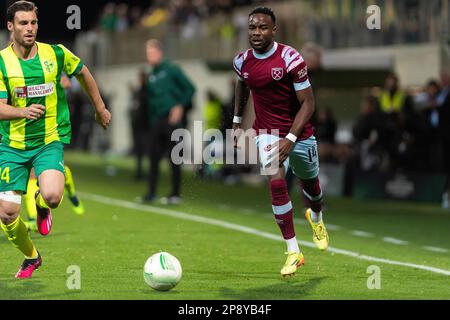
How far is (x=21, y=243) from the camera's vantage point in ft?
33.0

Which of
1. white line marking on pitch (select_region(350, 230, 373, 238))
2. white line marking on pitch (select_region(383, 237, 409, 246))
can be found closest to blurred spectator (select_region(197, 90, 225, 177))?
white line marking on pitch (select_region(350, 230, 373, 238))

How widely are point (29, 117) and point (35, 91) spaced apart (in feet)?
1.32

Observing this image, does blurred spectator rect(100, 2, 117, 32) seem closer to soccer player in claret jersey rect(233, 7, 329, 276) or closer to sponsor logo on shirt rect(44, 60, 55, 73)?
soccer player in claret jersey rect(233, 7, 329, 276)

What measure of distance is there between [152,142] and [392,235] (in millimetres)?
5130

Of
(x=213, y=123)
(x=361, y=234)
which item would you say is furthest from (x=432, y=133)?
(x=213, y=123)

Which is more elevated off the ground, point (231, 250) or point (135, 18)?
point (135, 18)

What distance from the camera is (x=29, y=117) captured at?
31.9 ft

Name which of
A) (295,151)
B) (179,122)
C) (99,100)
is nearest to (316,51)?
(179,122)

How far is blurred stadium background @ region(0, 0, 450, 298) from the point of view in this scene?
19984 millimetres

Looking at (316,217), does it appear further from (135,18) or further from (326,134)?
(135,18)

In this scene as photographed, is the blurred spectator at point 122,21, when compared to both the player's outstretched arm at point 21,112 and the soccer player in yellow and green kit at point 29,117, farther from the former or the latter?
the player's outstretched arm at point 21,112

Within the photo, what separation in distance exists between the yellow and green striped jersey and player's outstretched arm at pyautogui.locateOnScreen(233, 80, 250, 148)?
1.52 m
